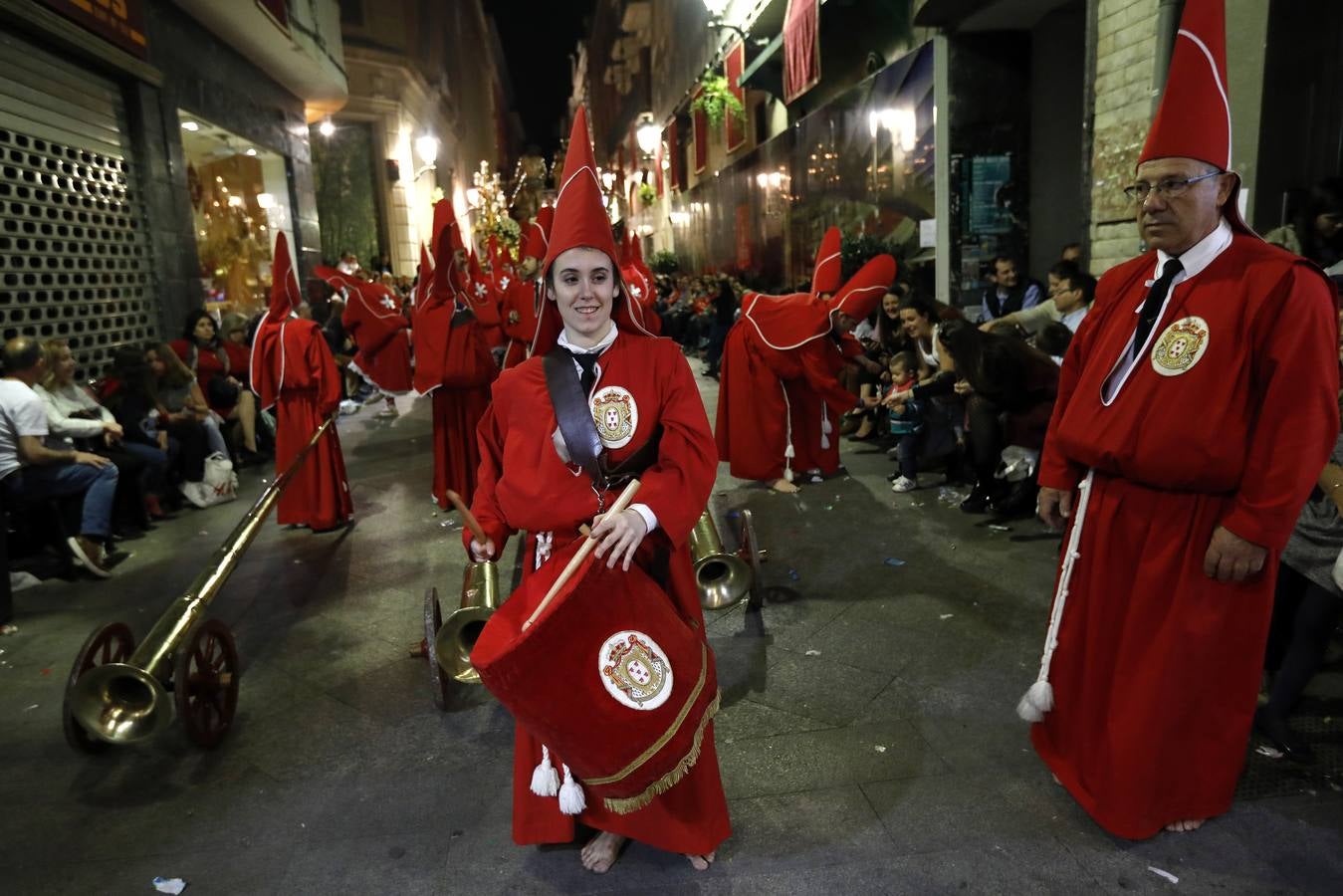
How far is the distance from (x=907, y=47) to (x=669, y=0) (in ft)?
58.3

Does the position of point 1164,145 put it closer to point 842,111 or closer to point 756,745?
point 756,745

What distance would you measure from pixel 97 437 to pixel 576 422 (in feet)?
18.9

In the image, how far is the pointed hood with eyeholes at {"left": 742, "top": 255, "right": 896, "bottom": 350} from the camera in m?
6.84

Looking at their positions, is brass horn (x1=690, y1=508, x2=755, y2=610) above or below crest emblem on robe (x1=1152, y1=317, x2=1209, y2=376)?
below

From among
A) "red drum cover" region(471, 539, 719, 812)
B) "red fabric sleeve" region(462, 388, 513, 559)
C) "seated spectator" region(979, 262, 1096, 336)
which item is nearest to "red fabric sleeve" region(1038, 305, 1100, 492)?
"red drum cover" region(471, 539, 719, 812)

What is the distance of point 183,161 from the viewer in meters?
10.5

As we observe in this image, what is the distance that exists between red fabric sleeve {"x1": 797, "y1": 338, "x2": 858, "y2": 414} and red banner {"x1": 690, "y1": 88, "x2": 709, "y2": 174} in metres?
15.3

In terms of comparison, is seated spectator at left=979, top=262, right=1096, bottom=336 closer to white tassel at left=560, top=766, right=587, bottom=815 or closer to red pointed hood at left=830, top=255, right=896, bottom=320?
red pointed hood at left=830, top=255, right=896, bottom=320

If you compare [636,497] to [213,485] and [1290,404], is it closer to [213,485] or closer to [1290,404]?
[1290,404]

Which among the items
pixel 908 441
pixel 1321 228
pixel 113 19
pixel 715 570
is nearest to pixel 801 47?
pixel 908 441

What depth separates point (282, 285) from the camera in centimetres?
651

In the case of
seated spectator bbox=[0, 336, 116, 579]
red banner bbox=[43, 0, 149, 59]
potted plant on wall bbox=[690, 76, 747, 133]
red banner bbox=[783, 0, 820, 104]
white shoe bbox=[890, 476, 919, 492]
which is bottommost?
white shoe bbox=[890, 476, 919, 492]

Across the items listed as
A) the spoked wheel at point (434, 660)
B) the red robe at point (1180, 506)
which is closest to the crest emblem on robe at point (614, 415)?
the red robe at point (1180, 506)

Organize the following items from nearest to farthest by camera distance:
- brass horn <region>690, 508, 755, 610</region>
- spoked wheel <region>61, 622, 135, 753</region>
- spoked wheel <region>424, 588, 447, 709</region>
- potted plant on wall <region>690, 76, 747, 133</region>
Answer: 1. spoked wheel <region>61, 622, 135, 753</region>
2. spoked wheel <region>424, 588, 447, 709</region>
3. brass horn <region>690, 508, 755, 610</region>
4. potted plant on wall <region>690, 76, 747, 133</region>
